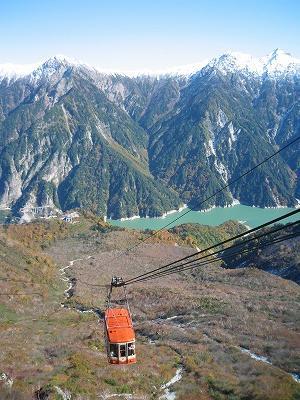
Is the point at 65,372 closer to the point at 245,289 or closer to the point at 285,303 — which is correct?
the point at 285,303

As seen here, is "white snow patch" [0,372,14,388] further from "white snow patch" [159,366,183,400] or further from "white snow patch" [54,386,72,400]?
"white snow patch" [159,366,183,400]

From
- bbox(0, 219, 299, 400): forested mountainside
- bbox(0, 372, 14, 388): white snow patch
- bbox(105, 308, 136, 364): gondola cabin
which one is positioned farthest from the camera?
bbox(0, 219, 299, 400): forested mountainside

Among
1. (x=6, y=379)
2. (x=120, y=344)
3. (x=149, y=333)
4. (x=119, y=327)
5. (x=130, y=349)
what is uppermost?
(x=119, y=327)

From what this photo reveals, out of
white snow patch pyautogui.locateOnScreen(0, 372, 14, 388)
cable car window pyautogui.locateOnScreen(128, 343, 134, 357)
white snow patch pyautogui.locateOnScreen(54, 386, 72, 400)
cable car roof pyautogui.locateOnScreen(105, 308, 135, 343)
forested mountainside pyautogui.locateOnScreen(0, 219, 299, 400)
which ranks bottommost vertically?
forested mountainside pyautogui.locateOnScreen(0, 219, 299, 400)

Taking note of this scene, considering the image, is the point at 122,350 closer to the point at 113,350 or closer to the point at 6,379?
the point at 113,350

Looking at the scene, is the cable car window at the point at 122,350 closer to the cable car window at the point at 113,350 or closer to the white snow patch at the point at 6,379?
the cable car window at the point at 113,350

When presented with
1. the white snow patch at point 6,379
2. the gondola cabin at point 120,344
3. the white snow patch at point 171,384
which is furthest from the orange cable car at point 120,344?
the white snow patch at point 6,379

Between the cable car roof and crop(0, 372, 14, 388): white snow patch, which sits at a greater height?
the cable car roof

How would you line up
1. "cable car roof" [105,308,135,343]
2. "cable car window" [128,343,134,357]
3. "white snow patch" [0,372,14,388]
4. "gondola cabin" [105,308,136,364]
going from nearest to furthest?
1. "gondola cabin" [105,308,136,364]
2. "cable car roof" [105,308,135,343]
3. "cable car window" [128,343,134,357]
4. "white snow patch" [0,372,14,388]

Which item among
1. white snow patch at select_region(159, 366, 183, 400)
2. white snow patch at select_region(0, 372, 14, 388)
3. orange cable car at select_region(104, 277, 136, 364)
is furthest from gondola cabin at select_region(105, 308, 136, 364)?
white snow patch at select_region(0, 372, 14, 388)

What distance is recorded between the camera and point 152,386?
37.1 metres

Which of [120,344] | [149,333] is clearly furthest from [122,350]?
[149,333]

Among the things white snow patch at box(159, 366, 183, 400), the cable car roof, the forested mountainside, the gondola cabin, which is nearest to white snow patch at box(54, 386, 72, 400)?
the forested mountainside

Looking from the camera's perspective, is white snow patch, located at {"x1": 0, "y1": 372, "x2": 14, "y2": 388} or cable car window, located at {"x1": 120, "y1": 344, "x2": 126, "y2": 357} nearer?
cable car window, located at {"x1": 120, "y1": 344, "x2": 126, "y2": 357}
